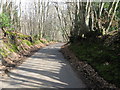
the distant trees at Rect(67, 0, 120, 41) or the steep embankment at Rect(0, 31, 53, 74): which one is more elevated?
the distant trees at Rect(67, 0, 120, 41)

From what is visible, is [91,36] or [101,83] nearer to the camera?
[101,83]

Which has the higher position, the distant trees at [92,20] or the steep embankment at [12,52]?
the distant trees at [92,20]

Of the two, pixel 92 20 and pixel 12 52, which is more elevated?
pixel 92 20

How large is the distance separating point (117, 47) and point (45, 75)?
5.08 meters

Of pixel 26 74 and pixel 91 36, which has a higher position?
pixel 91 36

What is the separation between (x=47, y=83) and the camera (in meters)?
6.91

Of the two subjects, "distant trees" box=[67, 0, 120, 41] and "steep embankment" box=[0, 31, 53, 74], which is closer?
"steep embankment" box=[0, 31, 53, 74]

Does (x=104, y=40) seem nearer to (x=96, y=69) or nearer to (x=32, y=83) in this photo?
(x=96, y=69)

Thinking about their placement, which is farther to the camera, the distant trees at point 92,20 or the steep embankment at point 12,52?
the distant trees at point 92,20

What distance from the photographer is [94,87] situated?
6477 mm

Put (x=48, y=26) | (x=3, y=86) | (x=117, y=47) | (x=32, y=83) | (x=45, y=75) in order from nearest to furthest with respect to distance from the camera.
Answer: (x=3, y=86)
(x=32, y=83)
(x=45, y=75)
(x=117, y=47)
(x=48, y=26)

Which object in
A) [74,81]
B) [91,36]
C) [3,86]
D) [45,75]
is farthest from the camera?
[91,36]

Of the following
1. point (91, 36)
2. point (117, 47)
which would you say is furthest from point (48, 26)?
point (117, 47)

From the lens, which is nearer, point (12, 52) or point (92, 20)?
point (12, 52)
